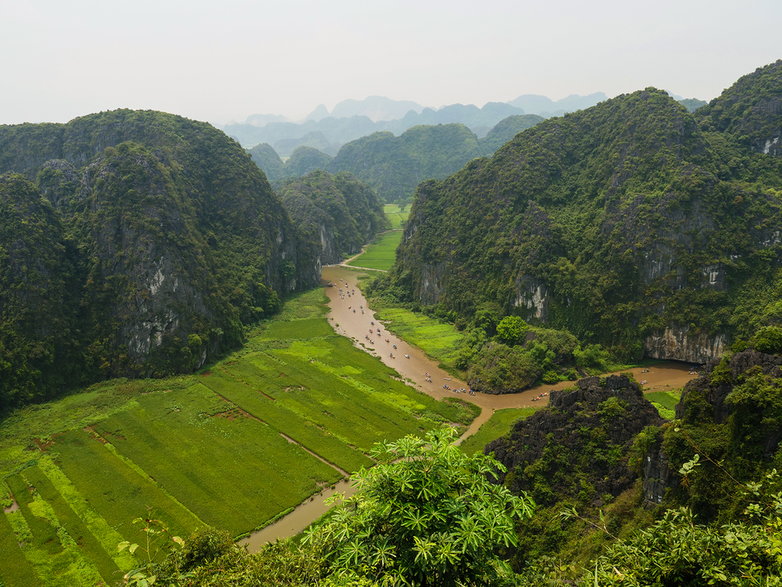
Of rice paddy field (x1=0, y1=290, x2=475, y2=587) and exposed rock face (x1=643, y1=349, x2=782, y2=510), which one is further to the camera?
rice paddy field (x1=0, y1=290, x2=475, y2=587)

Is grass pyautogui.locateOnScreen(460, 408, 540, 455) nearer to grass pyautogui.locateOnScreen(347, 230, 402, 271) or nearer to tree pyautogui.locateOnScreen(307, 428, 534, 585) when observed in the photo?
tree pyautogui.locateOnScreen(307, 428, 534, 585)

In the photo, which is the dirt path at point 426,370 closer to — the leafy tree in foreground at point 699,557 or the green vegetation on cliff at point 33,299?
the green vegetation on cliff at point 33,299

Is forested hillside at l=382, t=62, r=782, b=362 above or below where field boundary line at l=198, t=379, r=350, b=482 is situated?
above

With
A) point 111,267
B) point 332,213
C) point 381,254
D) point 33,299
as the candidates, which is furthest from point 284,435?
point 332,213

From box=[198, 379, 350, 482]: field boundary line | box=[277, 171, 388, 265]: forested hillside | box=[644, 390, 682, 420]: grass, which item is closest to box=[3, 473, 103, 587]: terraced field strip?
box=[198, 379, 350, 482]: field boundary line

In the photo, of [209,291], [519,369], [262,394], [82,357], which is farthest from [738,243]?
[82,357]

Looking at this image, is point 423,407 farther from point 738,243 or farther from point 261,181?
point 261,181

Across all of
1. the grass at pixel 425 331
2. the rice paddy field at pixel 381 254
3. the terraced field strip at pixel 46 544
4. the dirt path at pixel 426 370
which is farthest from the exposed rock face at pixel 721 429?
the rice paddy field at pixel 381 254
